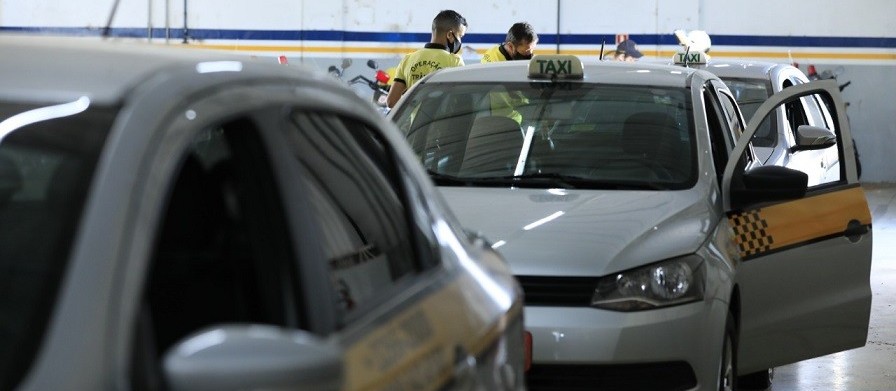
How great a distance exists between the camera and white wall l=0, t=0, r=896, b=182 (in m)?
16.6

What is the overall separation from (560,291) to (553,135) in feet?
4.08

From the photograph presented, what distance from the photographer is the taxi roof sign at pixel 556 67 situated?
611 centimetres

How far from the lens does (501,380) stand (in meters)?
2.83

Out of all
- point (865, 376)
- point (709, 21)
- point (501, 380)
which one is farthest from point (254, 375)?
point (709, 21)

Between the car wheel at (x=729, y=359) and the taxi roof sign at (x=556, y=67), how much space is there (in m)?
1.24

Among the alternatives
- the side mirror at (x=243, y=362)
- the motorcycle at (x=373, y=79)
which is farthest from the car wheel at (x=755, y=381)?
the motorcycle at (x=373, y=79)

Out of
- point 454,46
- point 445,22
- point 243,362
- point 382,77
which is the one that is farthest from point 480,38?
point 243,362

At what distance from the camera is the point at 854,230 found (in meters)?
5.84

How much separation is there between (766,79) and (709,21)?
6.89 metres

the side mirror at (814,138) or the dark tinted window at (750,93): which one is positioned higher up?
the side mirror at (814,138)

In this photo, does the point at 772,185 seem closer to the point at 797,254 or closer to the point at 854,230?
the point at 797,254

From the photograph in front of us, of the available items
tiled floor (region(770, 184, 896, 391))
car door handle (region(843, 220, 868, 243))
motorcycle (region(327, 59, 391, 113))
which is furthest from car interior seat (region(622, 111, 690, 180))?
motorcycle (region(327, 59, 391, 113))

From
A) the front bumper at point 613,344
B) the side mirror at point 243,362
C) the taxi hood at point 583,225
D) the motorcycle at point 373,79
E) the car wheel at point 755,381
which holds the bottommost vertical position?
the car wheel at point 755,381

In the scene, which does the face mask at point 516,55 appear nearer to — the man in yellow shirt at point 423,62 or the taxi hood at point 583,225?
the man in yellow shirt at point 423,62
